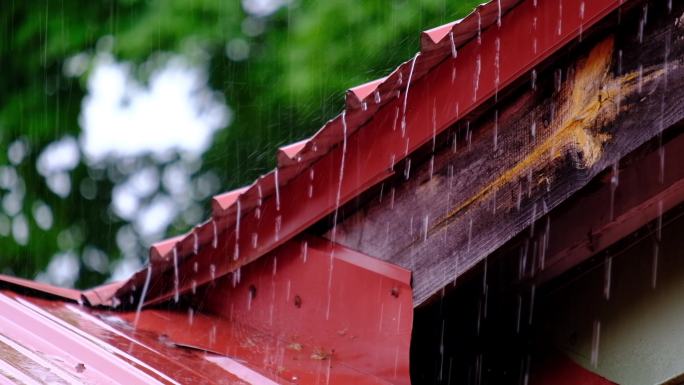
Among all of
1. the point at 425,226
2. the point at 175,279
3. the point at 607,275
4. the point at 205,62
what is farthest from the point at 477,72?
the point at 205,62

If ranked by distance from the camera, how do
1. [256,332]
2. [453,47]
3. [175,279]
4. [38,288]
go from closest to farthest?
[453,47] → [256,332] → [175,279] → [38,288]

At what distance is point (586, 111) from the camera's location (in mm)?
1897

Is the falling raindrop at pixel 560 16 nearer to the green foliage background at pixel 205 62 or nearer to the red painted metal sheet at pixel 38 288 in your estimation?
the red painted metal sheet at pixel 38 288

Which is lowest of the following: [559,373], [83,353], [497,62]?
[83,353]

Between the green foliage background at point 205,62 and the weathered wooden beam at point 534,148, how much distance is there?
3785 mm

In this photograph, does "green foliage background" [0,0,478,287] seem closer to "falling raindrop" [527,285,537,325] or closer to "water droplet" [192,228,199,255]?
"falling raindrop" [527,285,537,325]

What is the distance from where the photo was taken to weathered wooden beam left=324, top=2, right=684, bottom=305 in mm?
1844

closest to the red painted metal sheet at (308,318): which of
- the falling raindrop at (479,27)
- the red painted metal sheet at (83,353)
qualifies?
the red painted metal sheet at (83,353)

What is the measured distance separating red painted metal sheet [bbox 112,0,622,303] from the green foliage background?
3635mm

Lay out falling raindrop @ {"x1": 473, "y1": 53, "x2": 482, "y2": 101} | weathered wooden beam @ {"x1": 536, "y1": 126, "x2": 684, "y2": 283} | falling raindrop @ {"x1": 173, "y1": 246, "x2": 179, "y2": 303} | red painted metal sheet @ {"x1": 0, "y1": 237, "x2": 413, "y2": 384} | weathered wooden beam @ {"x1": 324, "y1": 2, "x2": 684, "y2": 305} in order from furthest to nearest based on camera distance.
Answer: falling raindrop @ {"x1": 173, "y1": 246, "x2": 179, "y2": 303}, weathered wooden beam @ {"x1": 536, "y1": 126, "x2": 684, "y2": 283}, red painted metal sheet @ {"x1": 0, "y1": 237, "x2": 413, "y2": 384}, falling raindrop @ {"x1": 473, "y1": 53, "x2": 482, "y2": 101}, weathered wooden beam @ {"x1": 324, "y1": 2, "x2": 684, "y2": 305}

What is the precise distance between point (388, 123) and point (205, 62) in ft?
16.8

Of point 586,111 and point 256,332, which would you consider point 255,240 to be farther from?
point 586,111

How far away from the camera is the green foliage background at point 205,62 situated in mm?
6020

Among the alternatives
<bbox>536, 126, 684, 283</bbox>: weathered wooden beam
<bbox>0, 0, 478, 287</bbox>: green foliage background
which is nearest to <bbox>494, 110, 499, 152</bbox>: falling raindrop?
<bbox>536, 126, 684, 283</bbox>: weathered wooden beam
